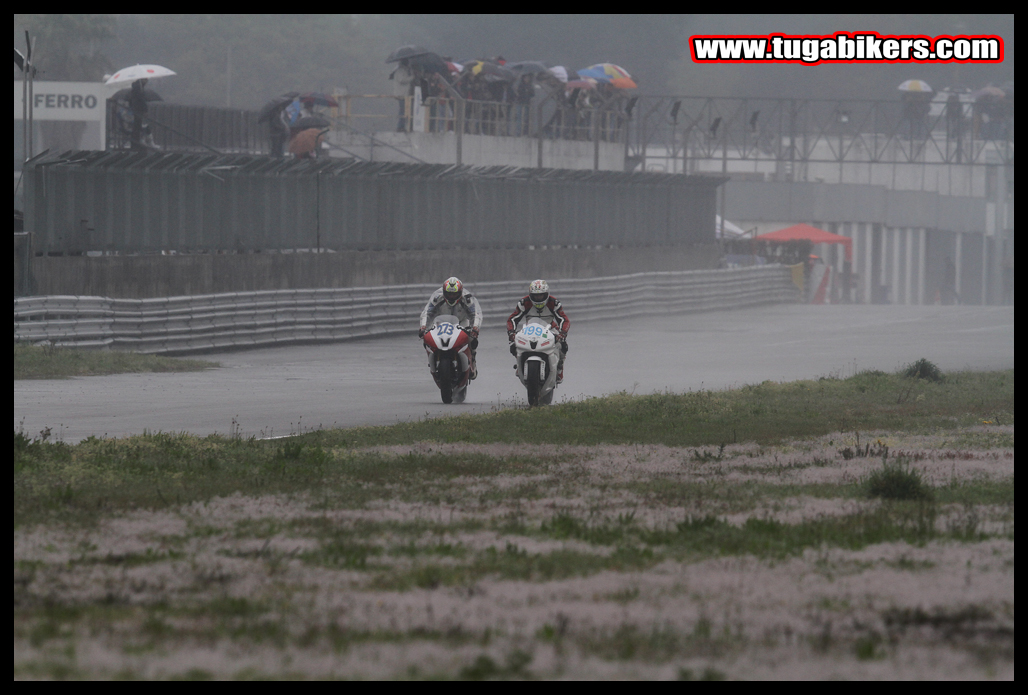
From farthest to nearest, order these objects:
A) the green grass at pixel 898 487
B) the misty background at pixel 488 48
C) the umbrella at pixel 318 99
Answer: the misty background at pixel 488 48 → the umbrella at pixel 318 99 → the green grass at pixel 898 487

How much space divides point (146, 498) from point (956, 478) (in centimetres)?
607

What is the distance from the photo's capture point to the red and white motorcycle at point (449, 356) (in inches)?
801

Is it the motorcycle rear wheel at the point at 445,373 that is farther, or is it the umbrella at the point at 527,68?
the umbrella at the point at 527,68

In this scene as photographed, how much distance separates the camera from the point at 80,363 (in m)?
24.6

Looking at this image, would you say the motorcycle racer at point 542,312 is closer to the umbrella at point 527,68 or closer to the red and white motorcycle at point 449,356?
the red and white motorcycle at point 449,356

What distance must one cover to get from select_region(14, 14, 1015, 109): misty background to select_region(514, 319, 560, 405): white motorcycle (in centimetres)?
7882

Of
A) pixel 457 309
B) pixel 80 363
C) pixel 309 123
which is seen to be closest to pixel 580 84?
pixel 309 123

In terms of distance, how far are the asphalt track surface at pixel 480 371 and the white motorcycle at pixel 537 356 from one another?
539 mm

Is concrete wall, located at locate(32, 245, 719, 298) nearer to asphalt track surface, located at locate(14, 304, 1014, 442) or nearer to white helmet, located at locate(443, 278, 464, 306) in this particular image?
asphalt track surface, located at locate(14, 304, 1014, 442)

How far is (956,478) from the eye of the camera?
41.4 feet

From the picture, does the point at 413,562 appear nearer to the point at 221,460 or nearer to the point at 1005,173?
the point at 221,460

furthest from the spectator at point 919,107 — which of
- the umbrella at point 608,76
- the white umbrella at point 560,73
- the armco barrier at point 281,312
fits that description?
the armco barrier at point 281,312

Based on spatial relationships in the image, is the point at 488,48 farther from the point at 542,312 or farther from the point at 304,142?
the point at 542,312

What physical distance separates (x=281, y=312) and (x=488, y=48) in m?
95.2
